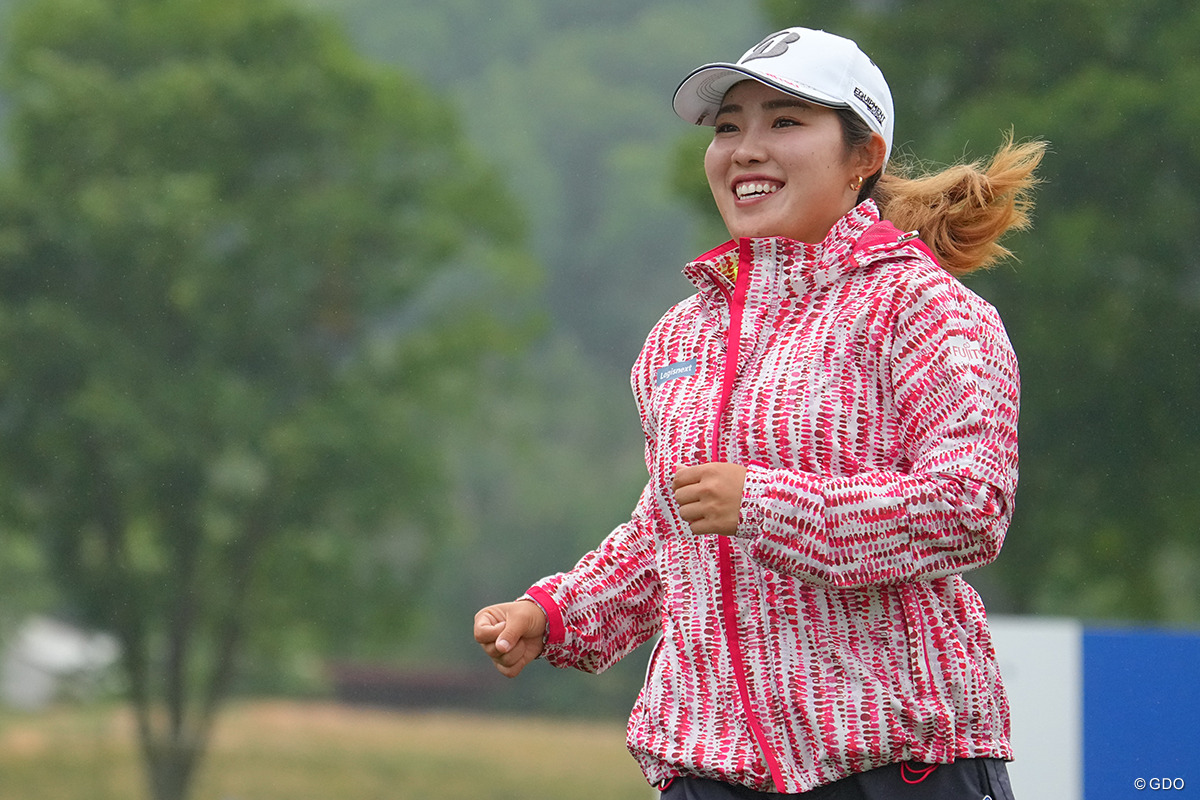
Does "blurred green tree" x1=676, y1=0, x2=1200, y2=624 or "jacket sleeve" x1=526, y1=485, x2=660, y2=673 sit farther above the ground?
"blurred green tree" x1=676, y1=0, x2=1200, y2=624

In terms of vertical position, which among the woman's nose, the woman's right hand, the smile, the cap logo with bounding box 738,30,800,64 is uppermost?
the cap logo with bounding box 738,30,800,64

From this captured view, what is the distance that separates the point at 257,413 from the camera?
6.30 metres

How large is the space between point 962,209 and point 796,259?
0.26 metres

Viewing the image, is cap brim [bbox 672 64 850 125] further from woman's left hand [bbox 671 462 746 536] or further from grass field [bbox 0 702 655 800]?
grass field [bbox 0 702 655 800]

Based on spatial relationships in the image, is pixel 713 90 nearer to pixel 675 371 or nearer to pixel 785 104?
pixel 785 104

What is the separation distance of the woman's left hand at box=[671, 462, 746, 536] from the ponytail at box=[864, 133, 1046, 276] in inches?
18.4

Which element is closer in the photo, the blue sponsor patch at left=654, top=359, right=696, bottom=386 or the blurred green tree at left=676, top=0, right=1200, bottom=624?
the blue sponsor patch at left=654, top=359, right=696, bottom=386

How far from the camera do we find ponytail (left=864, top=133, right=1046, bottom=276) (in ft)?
5.68

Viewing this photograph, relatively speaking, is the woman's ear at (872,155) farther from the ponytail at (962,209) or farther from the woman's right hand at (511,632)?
the woman's right hand at (511,632)

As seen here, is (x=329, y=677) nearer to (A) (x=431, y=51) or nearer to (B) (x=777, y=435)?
(A) (x=431, y=51)

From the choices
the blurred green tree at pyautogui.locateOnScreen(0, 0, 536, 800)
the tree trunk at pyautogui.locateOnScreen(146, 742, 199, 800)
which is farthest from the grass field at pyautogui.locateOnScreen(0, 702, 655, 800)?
the blurred green tree at pyautogui.locateOnScreen(0, 0, 536, 800)

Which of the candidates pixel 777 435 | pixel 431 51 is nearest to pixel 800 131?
pixel 777 435

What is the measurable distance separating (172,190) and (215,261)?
335mm

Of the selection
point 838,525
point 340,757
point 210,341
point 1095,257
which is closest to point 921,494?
point 838,525
